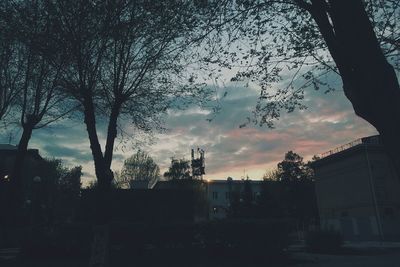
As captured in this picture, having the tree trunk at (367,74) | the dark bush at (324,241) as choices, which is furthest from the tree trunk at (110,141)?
the dark bush at (324,241)

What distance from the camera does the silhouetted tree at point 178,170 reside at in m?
68.8

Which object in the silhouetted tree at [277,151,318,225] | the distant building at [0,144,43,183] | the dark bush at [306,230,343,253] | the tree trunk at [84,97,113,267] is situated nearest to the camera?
the tree trunk at [84,97,113,267]

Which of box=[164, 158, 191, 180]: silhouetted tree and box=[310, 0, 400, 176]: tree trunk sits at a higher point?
box=[164, 158, 191, 180]: silhouetted tree

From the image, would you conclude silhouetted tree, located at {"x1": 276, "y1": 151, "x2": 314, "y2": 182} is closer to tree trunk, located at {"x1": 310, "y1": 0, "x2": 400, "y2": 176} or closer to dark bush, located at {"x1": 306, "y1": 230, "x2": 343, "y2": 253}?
dark bush, located at {"x1": 306, "y1": 230, "x2": 343, "y2": 253}

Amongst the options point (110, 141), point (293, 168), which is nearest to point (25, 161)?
point (293, 168)

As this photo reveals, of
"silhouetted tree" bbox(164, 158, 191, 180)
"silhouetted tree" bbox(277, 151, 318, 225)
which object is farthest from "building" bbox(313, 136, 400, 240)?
"silhouetted tree" bbox(164, 158, 191, 180)

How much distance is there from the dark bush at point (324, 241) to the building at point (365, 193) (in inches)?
663

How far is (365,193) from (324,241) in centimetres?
2661

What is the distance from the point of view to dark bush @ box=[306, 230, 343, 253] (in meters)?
23.6

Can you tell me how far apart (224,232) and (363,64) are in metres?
14.6

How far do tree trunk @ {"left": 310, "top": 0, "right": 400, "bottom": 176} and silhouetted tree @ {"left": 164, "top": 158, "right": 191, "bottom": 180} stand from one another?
6355cm

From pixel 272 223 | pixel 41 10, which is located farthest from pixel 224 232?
Result: pixel 41 10

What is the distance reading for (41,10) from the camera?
12.9 meters

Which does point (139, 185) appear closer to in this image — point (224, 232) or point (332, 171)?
point (224, 232)
